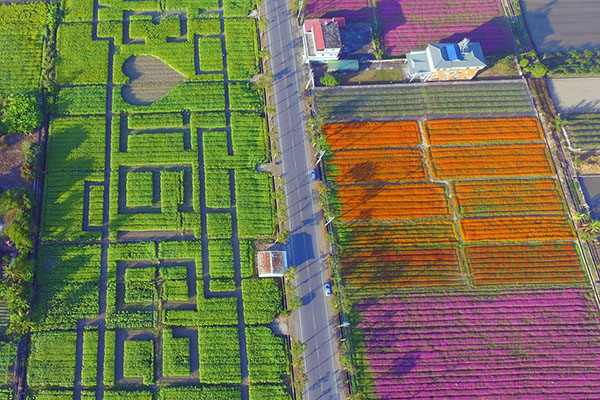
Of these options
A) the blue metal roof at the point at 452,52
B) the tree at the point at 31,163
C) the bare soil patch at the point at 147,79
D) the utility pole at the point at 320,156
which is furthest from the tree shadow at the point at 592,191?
the tree at the point at 31,163

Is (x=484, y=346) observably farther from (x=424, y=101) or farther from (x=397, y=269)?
(x=424, y=101)

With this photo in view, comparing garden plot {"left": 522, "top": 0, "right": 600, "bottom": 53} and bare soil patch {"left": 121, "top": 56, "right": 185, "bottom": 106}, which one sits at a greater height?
garden plot {"left": 522, "top": 0, "right": 600, "bottom": 53}

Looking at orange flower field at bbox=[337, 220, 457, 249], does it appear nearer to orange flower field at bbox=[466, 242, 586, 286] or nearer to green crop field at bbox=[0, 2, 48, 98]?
orange flower field at bbox=[466, 242, 586, 286]

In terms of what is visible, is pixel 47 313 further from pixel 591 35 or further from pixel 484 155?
pixel 591 35

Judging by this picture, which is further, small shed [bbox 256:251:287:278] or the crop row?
the crop row

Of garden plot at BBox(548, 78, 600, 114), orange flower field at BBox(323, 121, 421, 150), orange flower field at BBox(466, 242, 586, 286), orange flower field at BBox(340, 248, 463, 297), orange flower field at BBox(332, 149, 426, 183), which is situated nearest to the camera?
orange flower field at BBox(340, 248, 463, 297)

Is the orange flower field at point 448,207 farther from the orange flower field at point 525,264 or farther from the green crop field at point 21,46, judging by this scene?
the green crop field at point 21,46

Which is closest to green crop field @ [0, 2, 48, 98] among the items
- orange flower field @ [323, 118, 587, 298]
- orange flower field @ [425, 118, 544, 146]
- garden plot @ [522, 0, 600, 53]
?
orange flower field @ [323, 118, 587, 298]

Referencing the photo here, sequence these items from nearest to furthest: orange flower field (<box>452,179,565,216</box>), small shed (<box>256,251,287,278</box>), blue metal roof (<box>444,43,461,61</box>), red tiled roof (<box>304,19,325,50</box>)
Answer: small shed (<box>256,251,287,278</box>), orange flower field (<box>452,179,565,216</box>), red tiled roof (<box>304,19,325,50</box>), blue metal roof (<box>444,43,461,61</box>)
